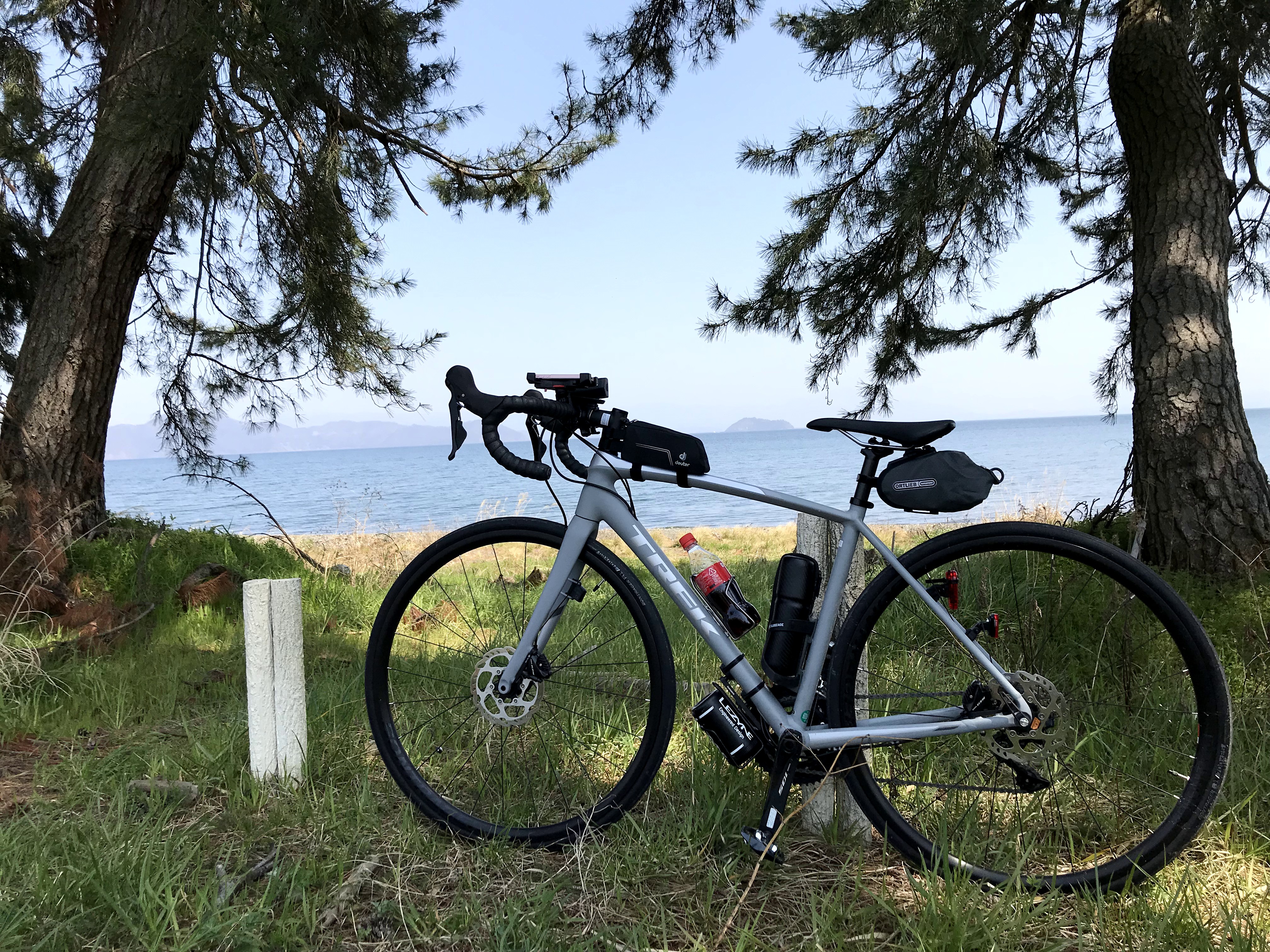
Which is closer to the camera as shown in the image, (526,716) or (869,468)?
(869,468)

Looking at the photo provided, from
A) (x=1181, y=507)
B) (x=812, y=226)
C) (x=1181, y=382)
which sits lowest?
(x=1181, y=507)

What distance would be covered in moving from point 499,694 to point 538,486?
11780mm

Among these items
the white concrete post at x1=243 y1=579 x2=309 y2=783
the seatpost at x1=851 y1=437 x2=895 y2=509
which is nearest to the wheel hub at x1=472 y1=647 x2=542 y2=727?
the white concrete post at x1=243 y1=579 x2=309 y2=783

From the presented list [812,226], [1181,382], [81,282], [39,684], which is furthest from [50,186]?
A: [1181,382]

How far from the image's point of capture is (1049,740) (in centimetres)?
160

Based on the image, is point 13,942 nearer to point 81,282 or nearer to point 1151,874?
point 1151,874

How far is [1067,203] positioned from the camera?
4957 mm

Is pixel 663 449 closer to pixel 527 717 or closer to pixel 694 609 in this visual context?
pixel 694 609

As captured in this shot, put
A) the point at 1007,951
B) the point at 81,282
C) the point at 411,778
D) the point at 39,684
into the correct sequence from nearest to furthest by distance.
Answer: the point at 1007,951, the point at 411,778, the point at 39,684, the point at 81,282

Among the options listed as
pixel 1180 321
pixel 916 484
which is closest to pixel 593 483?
pixel 916 484

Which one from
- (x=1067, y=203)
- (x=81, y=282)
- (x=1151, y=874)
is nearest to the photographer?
(x=1151, y=874)

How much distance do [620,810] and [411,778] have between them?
0.57 metres

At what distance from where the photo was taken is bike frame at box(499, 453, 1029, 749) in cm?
163

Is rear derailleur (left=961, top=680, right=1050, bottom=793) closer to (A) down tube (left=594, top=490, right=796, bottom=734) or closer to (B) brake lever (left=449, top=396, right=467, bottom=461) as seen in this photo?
(A) down tube (left=594, top=490, right=796, bottom=734)
